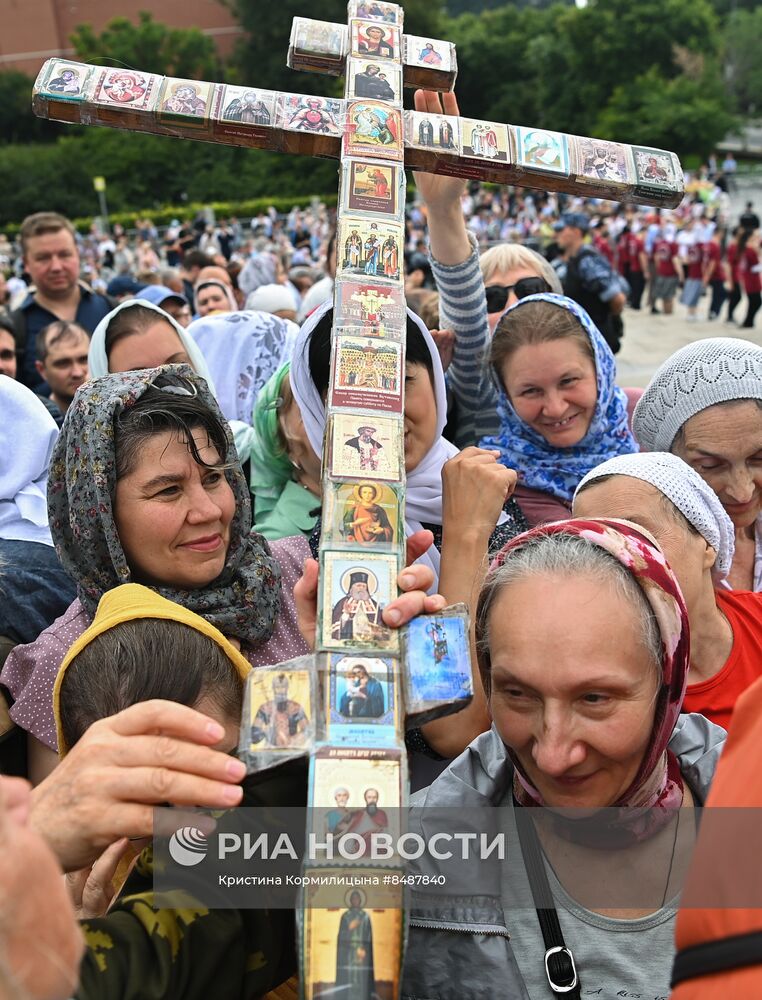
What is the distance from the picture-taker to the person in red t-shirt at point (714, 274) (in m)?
15.9

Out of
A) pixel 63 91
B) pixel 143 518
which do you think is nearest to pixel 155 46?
pixel 63 91

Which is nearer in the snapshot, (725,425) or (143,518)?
(143,518)

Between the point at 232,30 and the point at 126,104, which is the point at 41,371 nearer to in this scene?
the point at 126,104

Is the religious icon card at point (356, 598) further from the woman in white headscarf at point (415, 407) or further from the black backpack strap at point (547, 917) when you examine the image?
the woman in white headscarf at point (415, 407)

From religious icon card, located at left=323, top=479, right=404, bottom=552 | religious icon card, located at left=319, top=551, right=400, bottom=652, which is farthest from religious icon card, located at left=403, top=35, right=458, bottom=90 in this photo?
religious icon card, located at left=319, top=551, right=400, bottom=652

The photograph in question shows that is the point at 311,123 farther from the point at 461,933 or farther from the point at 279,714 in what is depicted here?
the point at 461,933

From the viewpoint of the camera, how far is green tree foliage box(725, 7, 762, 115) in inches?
2283

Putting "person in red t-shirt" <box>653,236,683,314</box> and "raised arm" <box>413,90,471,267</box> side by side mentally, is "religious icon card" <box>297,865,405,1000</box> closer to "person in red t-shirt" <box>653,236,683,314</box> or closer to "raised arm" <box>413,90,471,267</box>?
"raised arm" <box>413,90,471,267</box>

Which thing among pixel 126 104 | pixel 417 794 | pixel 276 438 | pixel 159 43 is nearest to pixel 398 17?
pixel 126 104

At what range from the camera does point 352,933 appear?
103 centimetres

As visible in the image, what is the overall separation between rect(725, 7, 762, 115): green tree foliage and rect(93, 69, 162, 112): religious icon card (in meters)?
63.6

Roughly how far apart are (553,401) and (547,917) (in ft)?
5.47

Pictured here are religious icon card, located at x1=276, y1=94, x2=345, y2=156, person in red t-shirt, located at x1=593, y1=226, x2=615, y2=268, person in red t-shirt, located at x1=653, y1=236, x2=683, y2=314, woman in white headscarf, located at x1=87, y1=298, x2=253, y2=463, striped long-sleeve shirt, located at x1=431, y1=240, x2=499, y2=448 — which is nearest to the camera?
religious icon card, located at x1=276, y1=94, x2=345, y2=156

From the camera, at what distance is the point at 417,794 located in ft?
5.16
